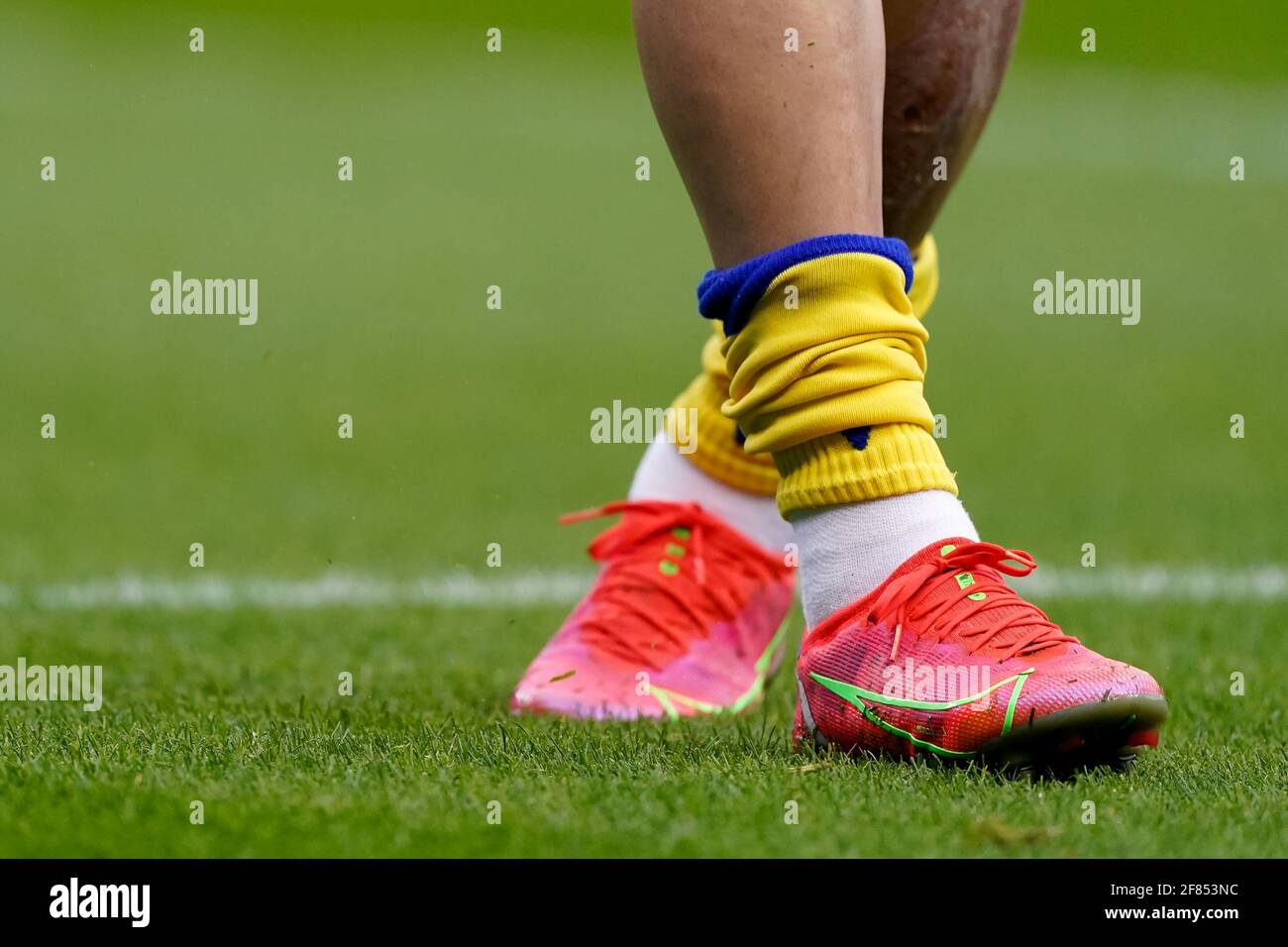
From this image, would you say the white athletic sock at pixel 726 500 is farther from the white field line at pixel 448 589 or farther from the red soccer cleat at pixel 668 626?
the white field line at pixel 448 589

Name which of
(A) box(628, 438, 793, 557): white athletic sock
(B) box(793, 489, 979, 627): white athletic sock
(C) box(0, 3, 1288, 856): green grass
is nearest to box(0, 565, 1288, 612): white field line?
(C) box(0, 3, 1288, 856): green grass

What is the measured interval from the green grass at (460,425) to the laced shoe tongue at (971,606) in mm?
112

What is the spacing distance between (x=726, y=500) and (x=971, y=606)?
0.52m

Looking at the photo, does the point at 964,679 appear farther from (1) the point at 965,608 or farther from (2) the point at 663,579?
(2) the point at 663,579

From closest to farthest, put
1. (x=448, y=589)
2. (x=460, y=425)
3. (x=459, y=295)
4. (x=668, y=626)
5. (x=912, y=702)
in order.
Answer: (x=912, y=702) < (x=668, y=626) < (x=448, y=589) < (x=460, y=425) < (x=459, y=295)

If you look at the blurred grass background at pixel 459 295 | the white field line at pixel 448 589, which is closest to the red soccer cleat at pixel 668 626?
the white field line at pixel 448 589

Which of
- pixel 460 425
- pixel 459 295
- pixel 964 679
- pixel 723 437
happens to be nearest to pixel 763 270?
pixel 964 679

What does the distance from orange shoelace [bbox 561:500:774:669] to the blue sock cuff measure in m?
0.44

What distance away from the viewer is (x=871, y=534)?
139 cm

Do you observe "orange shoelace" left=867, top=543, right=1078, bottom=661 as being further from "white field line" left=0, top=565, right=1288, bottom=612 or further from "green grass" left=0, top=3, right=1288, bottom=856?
"white field line" left=0, top=565, right=1288, bottom=612

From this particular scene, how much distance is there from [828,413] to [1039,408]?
3.19m

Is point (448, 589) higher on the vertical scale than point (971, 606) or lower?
lower

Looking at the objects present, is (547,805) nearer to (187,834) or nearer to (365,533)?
(187,834)

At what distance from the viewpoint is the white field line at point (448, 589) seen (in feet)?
7.75
